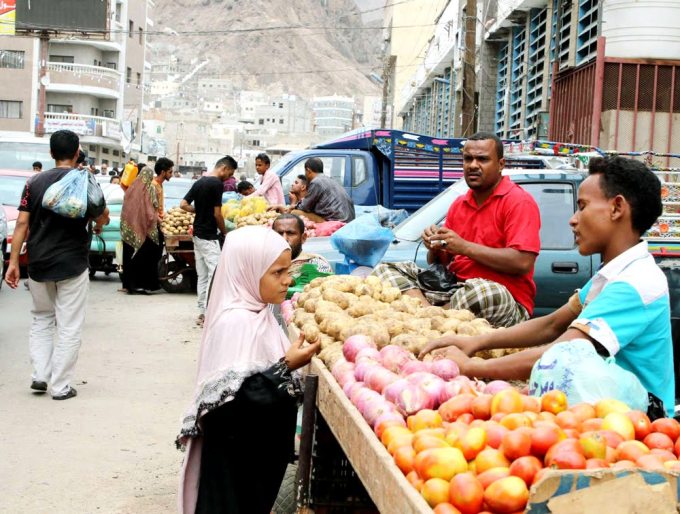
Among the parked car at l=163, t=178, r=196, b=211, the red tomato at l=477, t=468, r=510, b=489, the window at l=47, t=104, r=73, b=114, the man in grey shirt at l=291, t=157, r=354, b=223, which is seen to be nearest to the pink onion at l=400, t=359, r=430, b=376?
the red tomato at l=477, t=468, r=510, b=489

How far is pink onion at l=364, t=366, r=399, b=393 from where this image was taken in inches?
156

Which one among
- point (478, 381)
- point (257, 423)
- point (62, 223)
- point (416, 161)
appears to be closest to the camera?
point (478, 381)

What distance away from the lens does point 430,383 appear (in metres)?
3.69

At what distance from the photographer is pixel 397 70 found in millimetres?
70188

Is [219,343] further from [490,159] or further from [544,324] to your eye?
[490,159]

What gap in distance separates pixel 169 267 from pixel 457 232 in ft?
33.7

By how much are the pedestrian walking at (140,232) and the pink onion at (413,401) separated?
38.2 ft

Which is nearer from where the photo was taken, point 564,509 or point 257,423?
point 564,509

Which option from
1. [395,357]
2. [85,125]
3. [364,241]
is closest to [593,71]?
[364,241]

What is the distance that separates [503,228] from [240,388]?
258 cm

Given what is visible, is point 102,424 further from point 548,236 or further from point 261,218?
point 261,218

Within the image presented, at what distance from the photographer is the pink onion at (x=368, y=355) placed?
4.48 meters

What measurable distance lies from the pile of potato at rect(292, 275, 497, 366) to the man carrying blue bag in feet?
7.42

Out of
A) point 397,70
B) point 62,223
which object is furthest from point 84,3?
point 62,223
